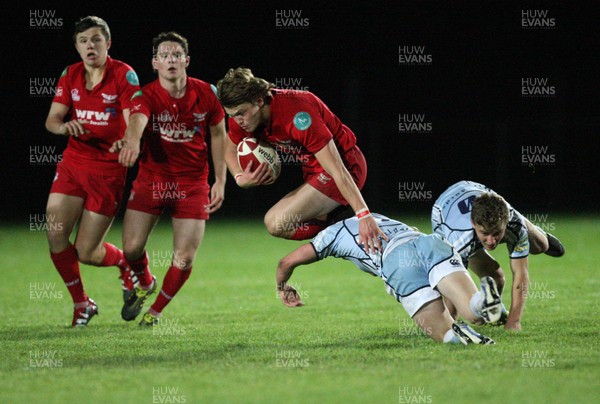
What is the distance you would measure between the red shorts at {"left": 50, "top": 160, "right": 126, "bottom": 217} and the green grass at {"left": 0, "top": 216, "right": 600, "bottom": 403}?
102 centimetres

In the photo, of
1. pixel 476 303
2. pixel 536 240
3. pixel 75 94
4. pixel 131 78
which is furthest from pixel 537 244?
pixel 75 94

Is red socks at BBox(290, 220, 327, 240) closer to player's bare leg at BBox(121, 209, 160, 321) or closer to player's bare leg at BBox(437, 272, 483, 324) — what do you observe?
player's bare leg at BBox(121, 209, 160, 321)

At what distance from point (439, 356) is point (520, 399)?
3.85 ft

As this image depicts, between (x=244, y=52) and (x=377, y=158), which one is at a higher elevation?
(x=244, y=52)

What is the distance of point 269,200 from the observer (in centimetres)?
2041

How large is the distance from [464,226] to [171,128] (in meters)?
2.58

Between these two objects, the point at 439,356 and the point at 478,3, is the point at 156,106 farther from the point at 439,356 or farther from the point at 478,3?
the point at 478,3

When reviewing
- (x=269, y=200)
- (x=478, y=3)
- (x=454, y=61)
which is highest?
(x=478, y=3)

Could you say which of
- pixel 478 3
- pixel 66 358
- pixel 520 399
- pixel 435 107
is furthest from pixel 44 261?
pixel 478 3

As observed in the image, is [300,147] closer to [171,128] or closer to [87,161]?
[171,128]

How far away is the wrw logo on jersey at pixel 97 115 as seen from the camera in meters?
7.67

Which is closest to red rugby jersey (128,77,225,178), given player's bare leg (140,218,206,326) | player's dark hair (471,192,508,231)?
player's bare leg (140,218,206,326)

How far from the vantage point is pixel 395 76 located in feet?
70.4

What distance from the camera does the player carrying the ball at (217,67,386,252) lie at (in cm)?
652
